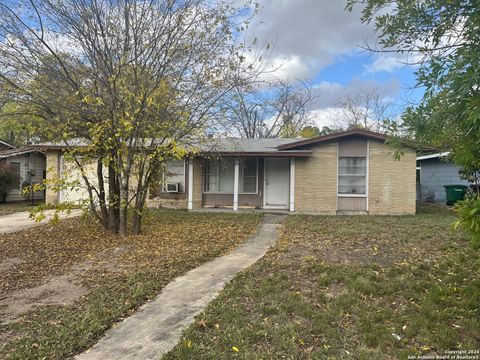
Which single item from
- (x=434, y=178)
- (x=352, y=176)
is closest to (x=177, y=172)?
(x=352, y=176)

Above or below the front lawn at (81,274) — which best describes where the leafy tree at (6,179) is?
above

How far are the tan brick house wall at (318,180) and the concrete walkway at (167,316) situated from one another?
24.9 feet

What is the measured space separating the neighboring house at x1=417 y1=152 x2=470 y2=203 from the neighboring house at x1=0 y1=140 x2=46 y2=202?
67.9ft

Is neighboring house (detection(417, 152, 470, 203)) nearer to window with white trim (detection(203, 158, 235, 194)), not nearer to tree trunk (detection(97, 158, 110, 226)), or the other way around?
window with white trim (detection(203, 158, 235, 194))

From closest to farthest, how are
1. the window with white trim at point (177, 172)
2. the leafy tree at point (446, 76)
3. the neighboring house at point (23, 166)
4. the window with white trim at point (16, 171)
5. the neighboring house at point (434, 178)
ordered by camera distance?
1. the leafy tree at point (446, 76)
2. the window with white trim at point (177, 172)
3. the window with white trim at point (16, 171)
4. the neighboring house at point (23, 166)
5. the neighboring house at point (434, 178)

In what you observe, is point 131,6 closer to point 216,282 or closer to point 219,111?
point 219,111

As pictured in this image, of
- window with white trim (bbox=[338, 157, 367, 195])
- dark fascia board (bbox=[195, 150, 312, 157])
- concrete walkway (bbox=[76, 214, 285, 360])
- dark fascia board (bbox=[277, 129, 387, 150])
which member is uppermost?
dark fascia board (bbox=[277, 129, 387, 150])

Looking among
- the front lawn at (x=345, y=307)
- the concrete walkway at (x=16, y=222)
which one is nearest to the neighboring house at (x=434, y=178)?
the front lawn at (x=345, y=307)

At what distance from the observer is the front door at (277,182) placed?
1444 cm

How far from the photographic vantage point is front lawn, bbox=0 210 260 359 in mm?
3422

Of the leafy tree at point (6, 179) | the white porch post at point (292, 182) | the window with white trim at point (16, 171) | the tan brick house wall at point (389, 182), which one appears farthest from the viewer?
the window with white trim at point (16, 171)

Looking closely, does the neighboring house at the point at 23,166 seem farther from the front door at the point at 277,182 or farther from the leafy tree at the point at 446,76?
the leafy tree at the point at 446,76

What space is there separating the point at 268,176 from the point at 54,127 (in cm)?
866

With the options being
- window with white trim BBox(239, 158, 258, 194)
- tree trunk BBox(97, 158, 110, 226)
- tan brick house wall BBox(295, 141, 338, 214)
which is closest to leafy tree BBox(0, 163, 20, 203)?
tree trunk BBox(97, 158, 110, 226)
